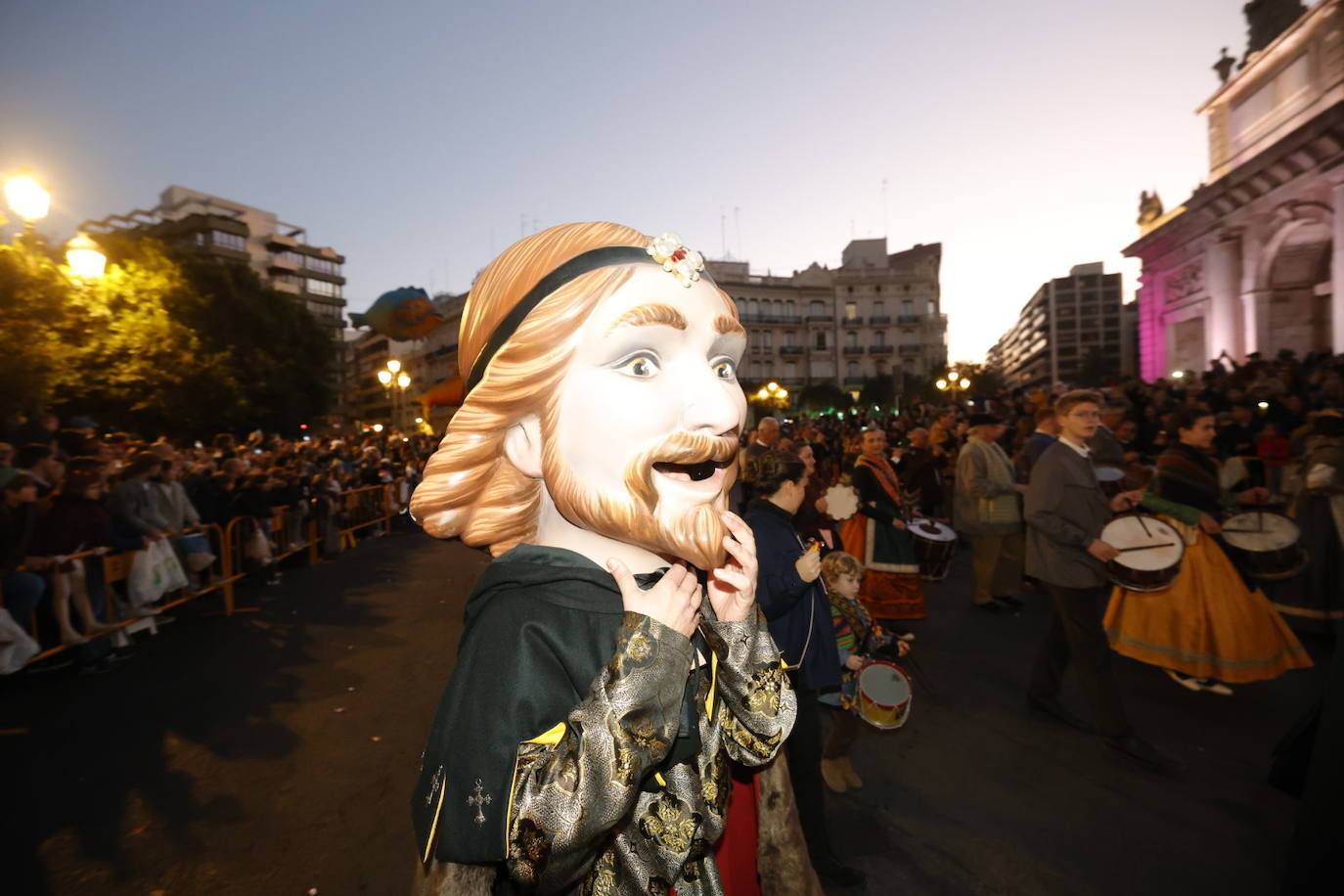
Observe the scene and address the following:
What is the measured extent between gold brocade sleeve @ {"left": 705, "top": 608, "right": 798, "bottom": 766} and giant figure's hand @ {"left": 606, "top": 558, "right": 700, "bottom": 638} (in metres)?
0.26

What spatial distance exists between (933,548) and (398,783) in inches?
182

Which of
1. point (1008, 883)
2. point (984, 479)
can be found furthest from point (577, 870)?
point (984, 479)

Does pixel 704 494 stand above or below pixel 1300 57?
below

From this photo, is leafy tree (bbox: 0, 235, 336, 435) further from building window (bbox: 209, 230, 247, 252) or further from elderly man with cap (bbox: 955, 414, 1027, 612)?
building window (bbox: 209, 230, 247, 252)

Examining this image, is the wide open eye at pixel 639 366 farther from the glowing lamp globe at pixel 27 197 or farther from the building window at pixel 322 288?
the building window at pixel 322 288

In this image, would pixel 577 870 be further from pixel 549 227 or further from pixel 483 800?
pixel 549 227

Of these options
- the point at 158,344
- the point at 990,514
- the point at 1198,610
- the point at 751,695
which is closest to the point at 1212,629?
the point at 1198,610

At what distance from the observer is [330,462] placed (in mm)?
13172

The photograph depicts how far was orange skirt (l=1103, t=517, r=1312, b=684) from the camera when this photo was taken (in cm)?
416

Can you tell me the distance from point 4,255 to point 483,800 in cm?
1016

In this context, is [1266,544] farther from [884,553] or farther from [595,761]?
[595,761]

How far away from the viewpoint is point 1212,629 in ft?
13.9

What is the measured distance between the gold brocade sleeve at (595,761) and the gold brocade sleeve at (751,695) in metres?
0.30

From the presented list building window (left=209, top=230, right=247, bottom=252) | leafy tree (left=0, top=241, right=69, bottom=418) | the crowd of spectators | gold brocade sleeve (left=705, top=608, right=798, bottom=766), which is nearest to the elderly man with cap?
the crowd of spectators
